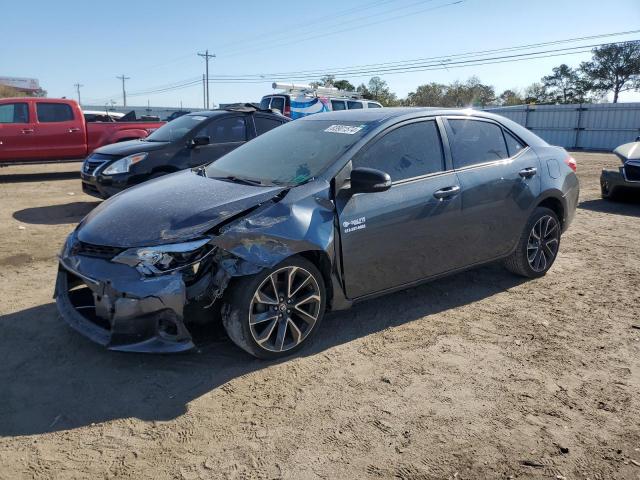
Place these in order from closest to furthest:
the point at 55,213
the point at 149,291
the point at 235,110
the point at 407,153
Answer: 1. the point at 149,291
2. the point at 407,153
3. the point at 55,213
4. the point at 235,110

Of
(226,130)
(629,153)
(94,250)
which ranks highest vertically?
(226,130)

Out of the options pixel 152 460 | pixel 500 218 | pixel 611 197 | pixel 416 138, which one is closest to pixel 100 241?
pixel 152 460

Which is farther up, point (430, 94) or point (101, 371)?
point (430, 94)

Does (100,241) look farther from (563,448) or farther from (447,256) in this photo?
(563,448)

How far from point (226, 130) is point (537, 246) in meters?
5.24

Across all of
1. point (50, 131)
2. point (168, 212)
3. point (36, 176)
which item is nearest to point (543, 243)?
point (168, 212)

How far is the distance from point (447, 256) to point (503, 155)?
4.10 ft

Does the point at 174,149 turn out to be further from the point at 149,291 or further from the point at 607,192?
the point at 607,192

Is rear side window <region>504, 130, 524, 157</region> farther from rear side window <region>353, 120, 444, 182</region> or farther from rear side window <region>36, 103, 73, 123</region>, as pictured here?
rear side window <region>36, 103, 73, 123</region>

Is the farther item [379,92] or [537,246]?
[379,92]

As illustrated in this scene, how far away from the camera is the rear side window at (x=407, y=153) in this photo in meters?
4.10

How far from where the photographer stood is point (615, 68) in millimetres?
52344

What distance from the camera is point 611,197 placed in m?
10.1

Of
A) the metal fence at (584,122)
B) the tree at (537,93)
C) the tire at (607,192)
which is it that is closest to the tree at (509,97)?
the tree at (537,93)
